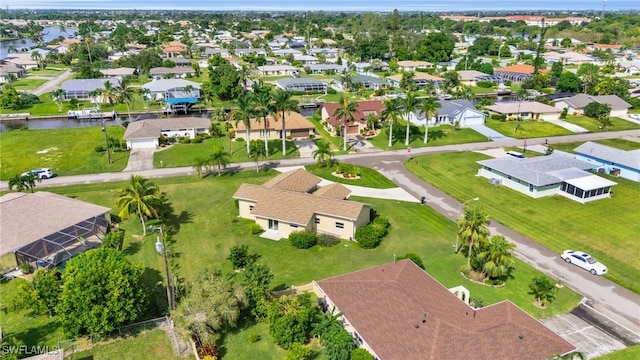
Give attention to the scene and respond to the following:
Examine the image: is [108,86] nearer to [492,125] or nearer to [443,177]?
[443,177]

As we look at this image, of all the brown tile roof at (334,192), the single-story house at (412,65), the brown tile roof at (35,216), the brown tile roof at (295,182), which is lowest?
the brown tile roof at (334,192)

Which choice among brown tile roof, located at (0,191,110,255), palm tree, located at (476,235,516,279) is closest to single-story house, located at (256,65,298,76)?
brown tile roof, located at (0,191,110,255)

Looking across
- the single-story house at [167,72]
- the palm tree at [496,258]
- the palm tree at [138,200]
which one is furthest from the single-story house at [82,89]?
the palm tree at [496,258]

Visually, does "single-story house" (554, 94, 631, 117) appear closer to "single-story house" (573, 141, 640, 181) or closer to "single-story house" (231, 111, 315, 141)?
"single-story house" (573, 141, 640, 181)

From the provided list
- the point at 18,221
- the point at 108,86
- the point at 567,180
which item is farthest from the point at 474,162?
the point at 108,86

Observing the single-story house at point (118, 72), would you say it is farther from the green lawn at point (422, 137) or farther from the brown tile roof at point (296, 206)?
the brown tile roof at point (296, 206)

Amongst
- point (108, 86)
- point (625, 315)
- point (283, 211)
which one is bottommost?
point (625, 315)
